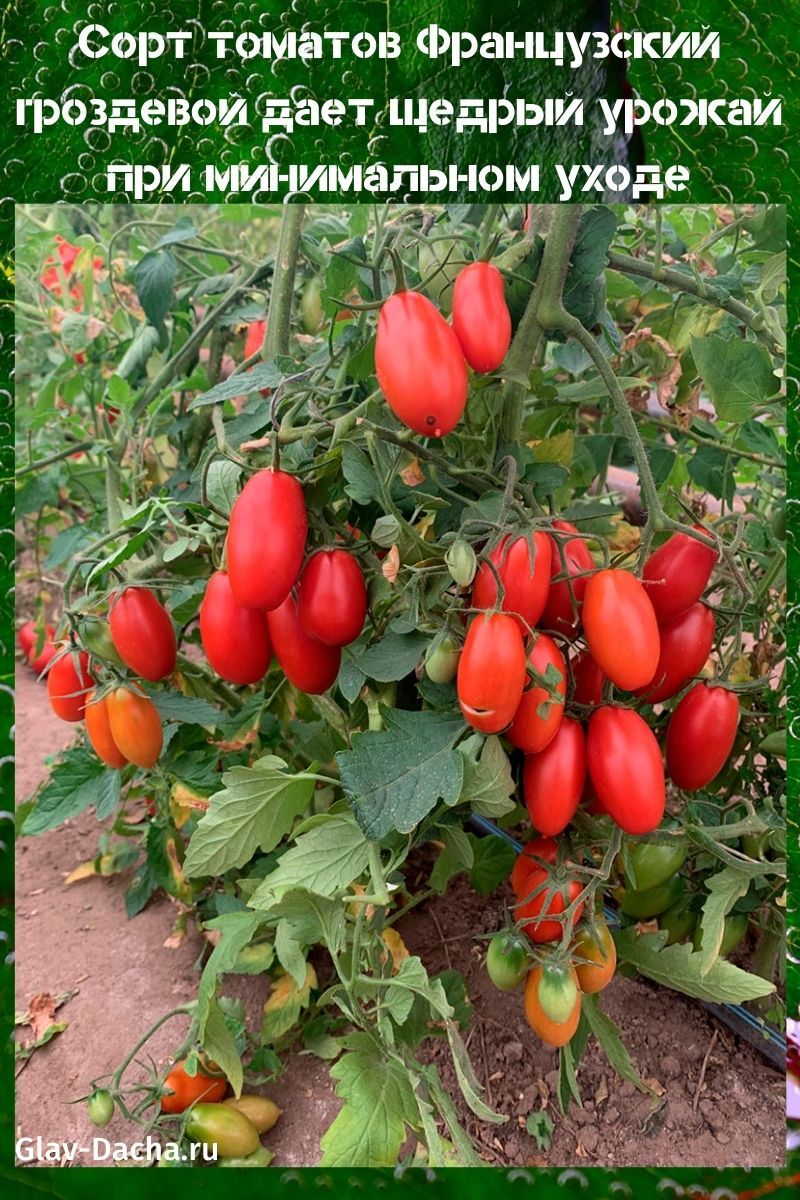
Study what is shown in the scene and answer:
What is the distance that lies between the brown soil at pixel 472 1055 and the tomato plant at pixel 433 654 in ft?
0.09

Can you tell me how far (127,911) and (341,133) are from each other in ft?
3.12

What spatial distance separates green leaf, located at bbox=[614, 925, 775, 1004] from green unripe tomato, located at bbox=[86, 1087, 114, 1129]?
19.2 inches

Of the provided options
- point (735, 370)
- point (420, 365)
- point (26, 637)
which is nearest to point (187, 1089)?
point (420, 365)

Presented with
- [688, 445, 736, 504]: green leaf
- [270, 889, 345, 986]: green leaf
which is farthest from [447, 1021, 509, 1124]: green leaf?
[688, 445, 736, 504]: green leaf

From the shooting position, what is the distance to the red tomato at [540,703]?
602 millimetres

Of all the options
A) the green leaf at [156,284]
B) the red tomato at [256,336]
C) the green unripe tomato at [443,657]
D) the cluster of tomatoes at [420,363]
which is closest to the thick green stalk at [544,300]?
the cluster of tomatoes at [420,363]

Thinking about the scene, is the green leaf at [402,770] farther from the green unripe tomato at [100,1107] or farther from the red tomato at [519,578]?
the green unripe tomato at [100,1107]

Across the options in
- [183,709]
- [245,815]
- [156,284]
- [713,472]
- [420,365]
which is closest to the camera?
[420,365]

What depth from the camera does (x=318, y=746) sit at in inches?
36.0

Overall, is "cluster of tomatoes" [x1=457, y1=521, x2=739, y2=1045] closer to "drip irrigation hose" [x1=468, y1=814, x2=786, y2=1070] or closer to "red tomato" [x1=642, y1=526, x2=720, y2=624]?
"red tomato" [x1=642, y1=526, x2=720, y2=624]

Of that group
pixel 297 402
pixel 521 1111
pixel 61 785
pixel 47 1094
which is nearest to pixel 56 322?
pixel 61 785

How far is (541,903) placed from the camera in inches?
27.6

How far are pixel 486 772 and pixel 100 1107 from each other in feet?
1.66

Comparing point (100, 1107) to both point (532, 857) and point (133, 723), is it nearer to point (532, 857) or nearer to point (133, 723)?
point (133, 723)
